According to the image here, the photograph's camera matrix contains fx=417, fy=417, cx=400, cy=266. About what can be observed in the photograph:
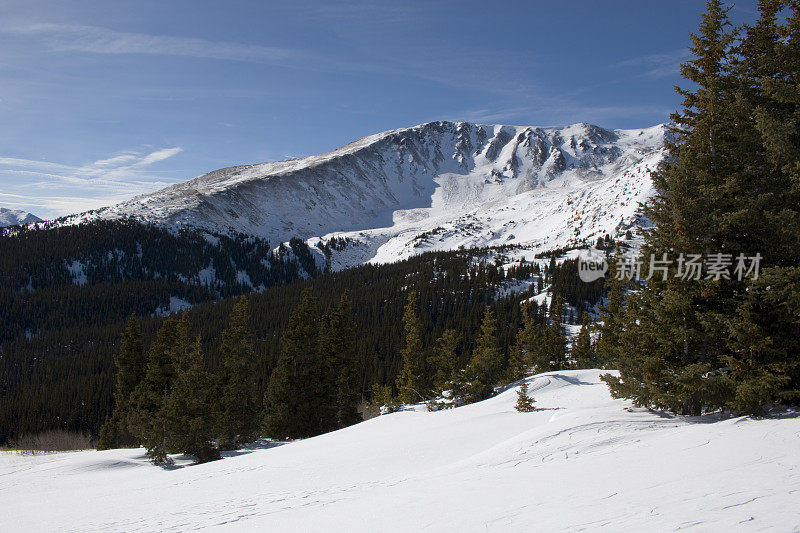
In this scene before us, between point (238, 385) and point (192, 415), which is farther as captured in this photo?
point (238, 385)

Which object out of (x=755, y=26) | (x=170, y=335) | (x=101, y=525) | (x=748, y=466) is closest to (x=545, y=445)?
(x=748, y=466)

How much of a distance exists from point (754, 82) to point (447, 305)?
93567mm

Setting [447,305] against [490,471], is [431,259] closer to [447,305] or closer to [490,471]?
[447,305]

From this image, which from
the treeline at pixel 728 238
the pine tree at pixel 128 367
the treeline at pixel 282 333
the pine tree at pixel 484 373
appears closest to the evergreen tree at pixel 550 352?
the treeline at pixel 282 333

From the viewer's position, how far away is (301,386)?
29.6 metres

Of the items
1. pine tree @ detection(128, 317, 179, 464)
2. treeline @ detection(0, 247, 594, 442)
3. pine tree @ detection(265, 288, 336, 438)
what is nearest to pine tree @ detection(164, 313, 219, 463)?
pine tree @ detection(128, 317, 179, 464)

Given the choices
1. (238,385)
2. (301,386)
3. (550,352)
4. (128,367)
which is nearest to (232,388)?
(238,385)

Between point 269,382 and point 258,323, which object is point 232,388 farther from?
point 258,323

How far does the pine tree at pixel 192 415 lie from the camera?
778 inches

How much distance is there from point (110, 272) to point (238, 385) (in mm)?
168296

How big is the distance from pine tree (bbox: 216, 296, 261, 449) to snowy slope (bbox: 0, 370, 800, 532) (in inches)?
348

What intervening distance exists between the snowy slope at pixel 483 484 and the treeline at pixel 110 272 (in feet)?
460

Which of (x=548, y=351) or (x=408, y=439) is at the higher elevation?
(x=408, y=439)

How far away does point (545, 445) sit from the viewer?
396 inches
